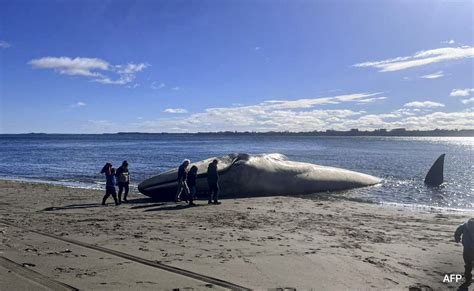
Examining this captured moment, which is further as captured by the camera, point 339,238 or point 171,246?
point 339,238

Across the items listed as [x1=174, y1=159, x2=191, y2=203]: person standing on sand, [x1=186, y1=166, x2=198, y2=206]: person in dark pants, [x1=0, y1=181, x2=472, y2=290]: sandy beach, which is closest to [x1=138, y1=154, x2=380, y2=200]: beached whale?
[x1=174, y1=159, x2=191, y2=203]: person standing on sand

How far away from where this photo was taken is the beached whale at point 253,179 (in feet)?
56.1

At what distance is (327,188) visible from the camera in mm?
21016

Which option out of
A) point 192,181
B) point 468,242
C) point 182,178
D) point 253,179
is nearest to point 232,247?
point 468,242

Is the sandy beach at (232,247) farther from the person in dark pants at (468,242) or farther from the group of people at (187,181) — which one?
the group of people at (187,181)

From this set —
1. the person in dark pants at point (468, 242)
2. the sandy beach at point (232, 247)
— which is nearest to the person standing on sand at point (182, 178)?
the sandy beach at point (232, 247)

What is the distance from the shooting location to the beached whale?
56.1 ft

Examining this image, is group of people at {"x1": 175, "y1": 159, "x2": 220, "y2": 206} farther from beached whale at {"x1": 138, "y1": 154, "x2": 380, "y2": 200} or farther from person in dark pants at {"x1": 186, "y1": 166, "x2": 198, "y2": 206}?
beached whale at {"x1": 138, "y1": 154, "x2": 380, "y2": 200}

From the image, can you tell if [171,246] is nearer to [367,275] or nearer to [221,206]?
[367,275]

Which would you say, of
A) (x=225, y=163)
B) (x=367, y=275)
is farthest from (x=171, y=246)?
(x=225, y=163)

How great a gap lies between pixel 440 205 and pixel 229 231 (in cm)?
1160

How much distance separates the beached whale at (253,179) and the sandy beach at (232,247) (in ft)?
9.02

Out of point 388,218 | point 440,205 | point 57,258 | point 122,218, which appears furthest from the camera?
point 440,205

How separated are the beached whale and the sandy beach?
275cm
